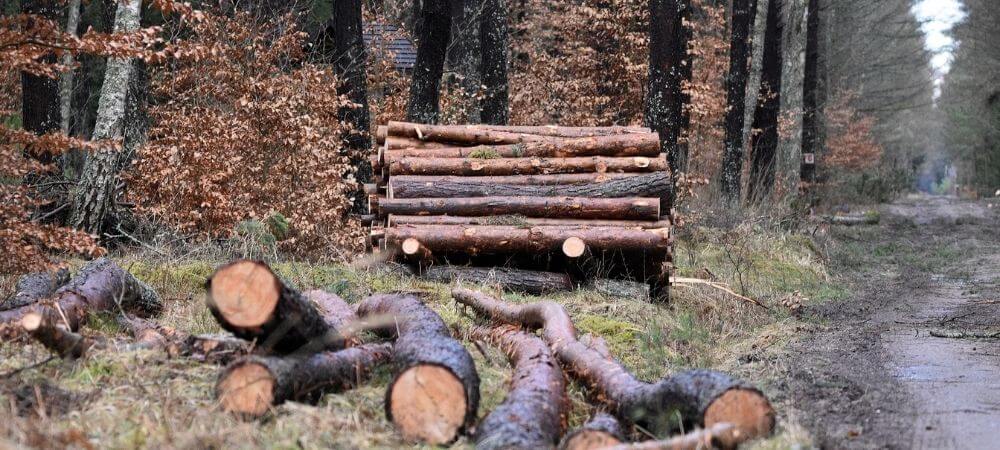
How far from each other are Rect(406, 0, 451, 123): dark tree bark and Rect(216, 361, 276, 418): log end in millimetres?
11449

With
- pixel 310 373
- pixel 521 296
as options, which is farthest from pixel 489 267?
pixel 310 373

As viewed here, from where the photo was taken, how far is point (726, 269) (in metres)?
14.2

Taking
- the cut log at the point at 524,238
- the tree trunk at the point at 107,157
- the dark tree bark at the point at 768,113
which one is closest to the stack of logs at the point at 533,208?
the cut log at the point at 524,238

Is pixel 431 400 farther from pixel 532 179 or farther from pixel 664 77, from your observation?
pixel 664 77

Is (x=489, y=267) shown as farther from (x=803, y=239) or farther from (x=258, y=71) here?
(x=803, y=239)

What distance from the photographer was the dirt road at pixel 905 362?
6.00 m

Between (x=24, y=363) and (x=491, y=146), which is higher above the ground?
(x=491, y=146)

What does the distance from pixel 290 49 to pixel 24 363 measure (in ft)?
36.6

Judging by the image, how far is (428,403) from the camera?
521cm

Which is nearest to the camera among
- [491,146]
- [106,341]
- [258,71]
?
[106,341]

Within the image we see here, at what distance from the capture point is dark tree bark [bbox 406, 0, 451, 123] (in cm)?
1661

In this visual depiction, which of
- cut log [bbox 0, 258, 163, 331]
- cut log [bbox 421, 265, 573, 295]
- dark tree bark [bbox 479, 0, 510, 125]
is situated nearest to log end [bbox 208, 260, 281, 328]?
cut log [bbox 0, 258, 163, 331]

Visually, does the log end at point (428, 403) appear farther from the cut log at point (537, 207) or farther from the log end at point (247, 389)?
the cut log at point (537, 207)

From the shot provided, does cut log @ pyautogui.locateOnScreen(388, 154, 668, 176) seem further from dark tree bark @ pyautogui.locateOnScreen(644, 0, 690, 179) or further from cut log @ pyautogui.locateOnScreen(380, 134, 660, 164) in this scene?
dark tree bark @ pyautogui.locateOnScreen(644, 0, 690, 179)
